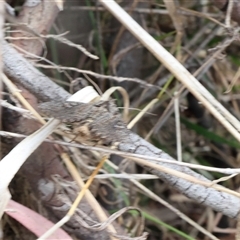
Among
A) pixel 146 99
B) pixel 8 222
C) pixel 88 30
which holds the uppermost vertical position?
pixel 88 30

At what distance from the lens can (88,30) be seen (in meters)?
0.87

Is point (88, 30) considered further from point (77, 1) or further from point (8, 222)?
point (8, 222)

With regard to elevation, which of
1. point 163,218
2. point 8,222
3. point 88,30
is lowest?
point 163,218

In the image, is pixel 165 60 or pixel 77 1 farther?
pixel 77 1

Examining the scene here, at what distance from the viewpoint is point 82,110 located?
0.44 metres

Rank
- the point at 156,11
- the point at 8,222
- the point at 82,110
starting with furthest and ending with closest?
the point at 156,11, the point at 8,222, the point at 82,110

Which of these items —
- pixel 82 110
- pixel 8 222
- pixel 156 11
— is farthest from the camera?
pixel 156 11

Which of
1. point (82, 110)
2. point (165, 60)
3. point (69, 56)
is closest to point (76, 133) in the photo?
point (82, 110)

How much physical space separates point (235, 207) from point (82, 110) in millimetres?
215

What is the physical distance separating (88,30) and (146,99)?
176 mm

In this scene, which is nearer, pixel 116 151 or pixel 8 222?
pixel 116 151

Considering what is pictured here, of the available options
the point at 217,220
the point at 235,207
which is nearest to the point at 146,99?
the point at 217,220

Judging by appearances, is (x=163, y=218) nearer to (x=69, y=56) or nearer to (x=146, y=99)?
(x=146, y=99)

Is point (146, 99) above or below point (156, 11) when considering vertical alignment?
below
